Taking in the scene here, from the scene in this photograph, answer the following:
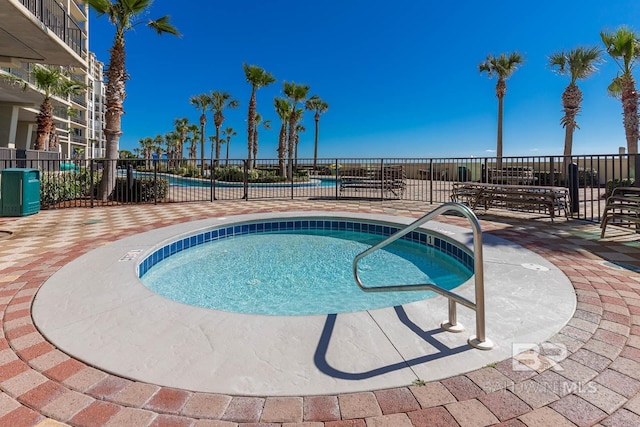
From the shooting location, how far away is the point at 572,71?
16.9 metres

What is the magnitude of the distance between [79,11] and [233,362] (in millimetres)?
33448

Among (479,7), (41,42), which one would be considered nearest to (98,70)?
(41,42)

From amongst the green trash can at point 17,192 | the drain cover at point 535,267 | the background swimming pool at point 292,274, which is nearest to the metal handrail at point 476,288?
the background swimming pool at point 292,274

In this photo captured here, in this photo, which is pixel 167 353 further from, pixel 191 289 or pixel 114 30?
pixel 114 30

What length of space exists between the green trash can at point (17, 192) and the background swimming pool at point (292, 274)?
4.67 metres

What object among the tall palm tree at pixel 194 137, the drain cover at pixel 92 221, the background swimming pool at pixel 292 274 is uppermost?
the tall palm tree at pixel 194 137

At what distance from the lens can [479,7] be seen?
15.7 metres

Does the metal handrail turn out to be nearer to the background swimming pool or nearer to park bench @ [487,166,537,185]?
the background swimming pool

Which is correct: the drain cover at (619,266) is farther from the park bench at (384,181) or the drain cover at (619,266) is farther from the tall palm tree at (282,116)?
the tall palm tree at (282,116)

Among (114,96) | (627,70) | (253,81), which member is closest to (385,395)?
(114,96)

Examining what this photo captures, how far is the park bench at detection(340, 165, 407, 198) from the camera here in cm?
1134

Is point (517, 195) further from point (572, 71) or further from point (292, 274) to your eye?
point (572, 71)

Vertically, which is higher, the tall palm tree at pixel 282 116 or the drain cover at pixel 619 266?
the tall palm tree at pixel 282 116

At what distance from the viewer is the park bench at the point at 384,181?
37.2ft
